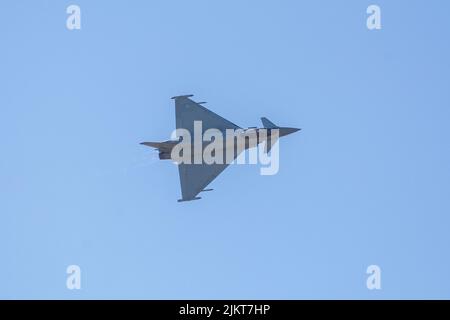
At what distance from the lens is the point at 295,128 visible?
69.2 m

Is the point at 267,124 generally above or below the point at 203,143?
above

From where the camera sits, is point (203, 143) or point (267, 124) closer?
point (203, 143)

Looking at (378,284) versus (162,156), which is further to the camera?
(162,156)

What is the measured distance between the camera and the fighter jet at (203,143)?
68062 mm

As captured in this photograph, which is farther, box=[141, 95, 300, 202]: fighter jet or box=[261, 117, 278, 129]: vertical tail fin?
box=[261, 117, 278, 129]: vertical tail fin

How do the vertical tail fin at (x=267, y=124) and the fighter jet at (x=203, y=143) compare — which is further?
the vertical tail fin at (x=267, y=124)

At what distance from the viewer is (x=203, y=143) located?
68375 millimetres

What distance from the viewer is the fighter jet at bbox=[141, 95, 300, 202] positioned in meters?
68.1

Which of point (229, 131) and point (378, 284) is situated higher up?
point (229, 131)
